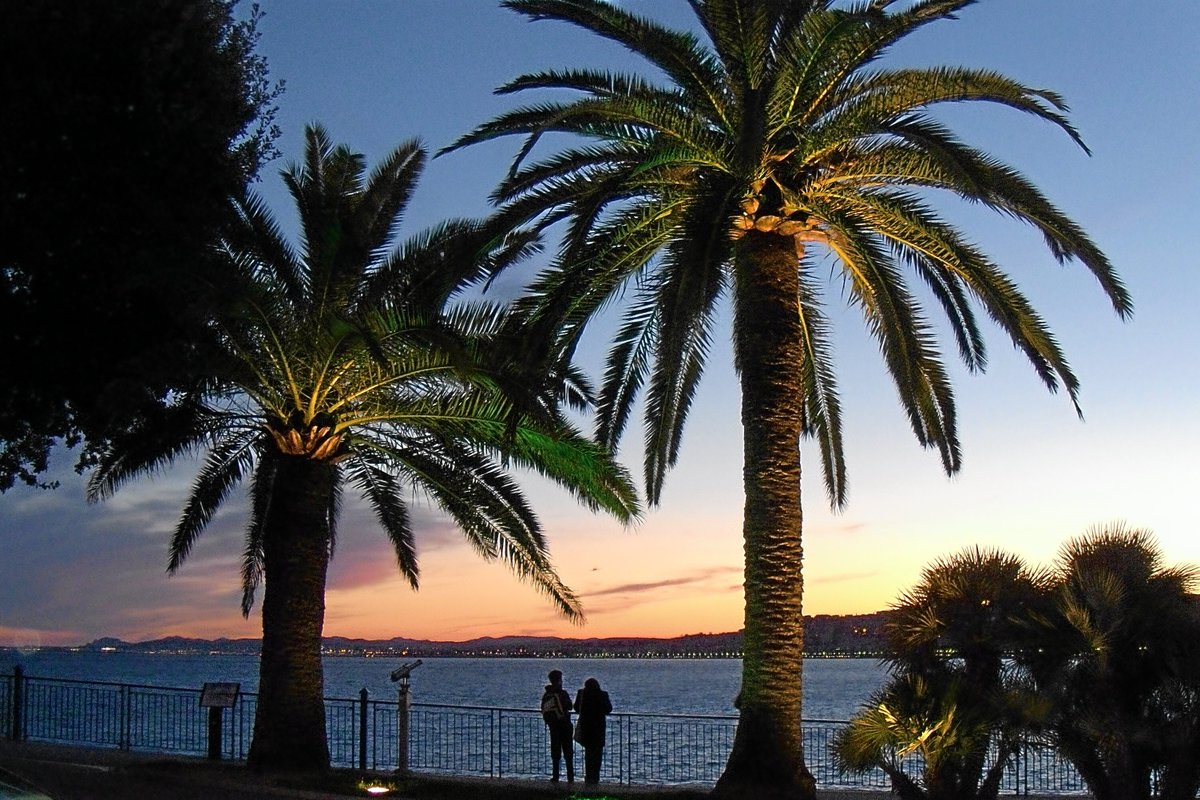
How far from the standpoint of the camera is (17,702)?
74.1 feet

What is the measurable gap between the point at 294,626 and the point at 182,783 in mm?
2417

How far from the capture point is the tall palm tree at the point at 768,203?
1407cm

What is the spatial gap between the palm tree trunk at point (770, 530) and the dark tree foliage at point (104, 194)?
20.4 ft

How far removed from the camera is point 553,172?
629 inches

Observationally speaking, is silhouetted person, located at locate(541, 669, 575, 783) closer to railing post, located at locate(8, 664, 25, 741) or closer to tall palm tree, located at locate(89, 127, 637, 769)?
tall palm tree, located at locate(89, 127, 637, 769)

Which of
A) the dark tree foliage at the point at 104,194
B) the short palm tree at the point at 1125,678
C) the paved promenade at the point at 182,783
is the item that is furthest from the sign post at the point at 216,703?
the short palm tree at the point at 1125,678

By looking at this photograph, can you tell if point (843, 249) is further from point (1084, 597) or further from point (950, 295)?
point (1084, 597)

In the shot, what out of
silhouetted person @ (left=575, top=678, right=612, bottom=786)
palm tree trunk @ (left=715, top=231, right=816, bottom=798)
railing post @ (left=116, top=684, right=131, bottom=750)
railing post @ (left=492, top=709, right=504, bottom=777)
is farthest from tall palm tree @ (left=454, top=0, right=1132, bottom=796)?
railing post @ (left=116, top=684, right=131, bottom=750)

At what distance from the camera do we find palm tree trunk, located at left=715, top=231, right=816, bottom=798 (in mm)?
14234

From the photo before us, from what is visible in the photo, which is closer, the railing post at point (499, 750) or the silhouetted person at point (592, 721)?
the silhouetted person at point (592, 721)

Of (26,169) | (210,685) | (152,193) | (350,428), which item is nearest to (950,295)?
(350,428)

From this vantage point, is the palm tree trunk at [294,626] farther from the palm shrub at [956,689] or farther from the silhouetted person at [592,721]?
the palm shrub at [956,689]

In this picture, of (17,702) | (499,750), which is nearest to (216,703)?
(499,750)

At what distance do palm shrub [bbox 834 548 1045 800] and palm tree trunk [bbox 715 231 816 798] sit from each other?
0.98 meters
